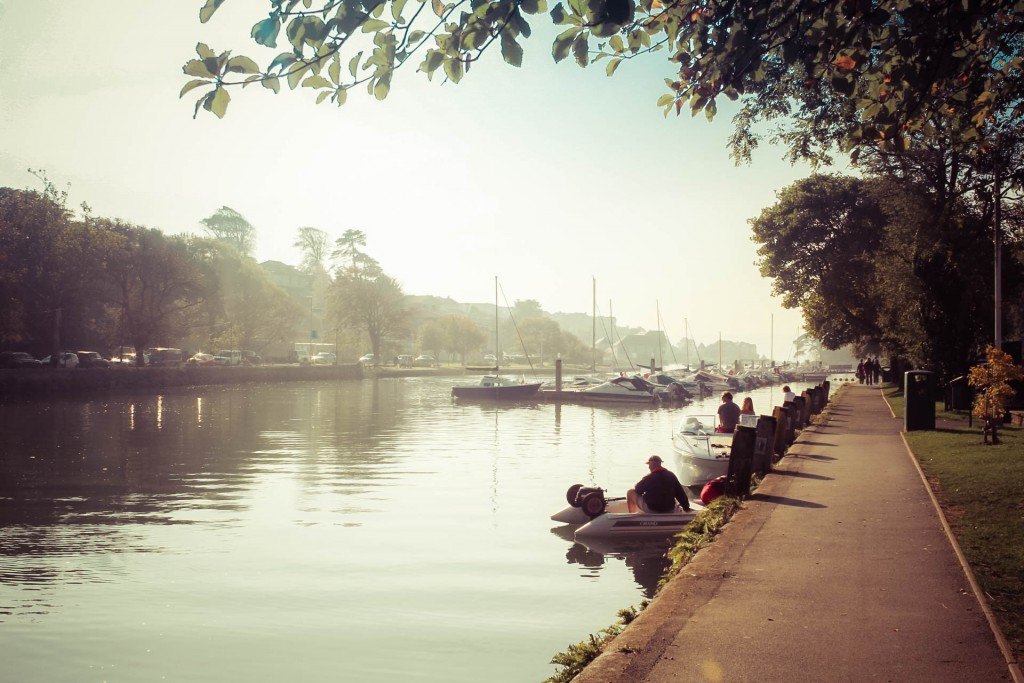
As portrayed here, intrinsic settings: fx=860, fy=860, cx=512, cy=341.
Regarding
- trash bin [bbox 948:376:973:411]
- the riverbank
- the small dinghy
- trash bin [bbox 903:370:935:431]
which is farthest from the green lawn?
the riverbank

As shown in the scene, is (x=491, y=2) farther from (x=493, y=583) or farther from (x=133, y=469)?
(x=133, y=469)

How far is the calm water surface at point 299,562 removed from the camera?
1119 cm

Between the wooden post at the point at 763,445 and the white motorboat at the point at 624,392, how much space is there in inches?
1894

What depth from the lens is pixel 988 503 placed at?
45.5 feet

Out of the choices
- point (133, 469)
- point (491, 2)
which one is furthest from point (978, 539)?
point (133, 469)

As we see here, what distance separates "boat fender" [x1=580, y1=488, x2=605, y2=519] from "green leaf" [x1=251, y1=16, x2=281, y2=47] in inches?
528

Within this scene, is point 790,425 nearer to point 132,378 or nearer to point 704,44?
point 704,44

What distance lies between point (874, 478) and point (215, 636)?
42.2 ft

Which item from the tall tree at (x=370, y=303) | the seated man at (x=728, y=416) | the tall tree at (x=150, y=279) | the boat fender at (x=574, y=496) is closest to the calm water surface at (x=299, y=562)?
the boat fender at (x=574, y=496)

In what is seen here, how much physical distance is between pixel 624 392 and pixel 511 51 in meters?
62.8

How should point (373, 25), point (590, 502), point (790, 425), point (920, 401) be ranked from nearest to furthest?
point (373, 25) → point (590, 502) → point (790, 425) → point (920, 401)

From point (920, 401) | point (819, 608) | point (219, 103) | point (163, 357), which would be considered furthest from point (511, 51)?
point (163, 357)

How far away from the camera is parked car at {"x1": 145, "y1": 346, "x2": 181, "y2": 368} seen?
88.1 metres

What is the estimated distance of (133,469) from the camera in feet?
93.6
